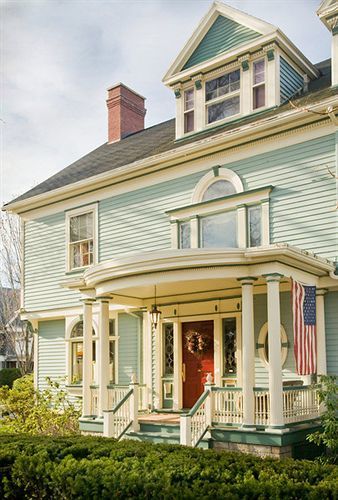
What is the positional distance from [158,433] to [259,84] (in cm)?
819

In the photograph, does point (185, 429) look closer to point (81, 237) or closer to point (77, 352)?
point (77, 352)

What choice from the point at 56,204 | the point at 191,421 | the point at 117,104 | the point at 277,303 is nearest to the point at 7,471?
the point at 191,421

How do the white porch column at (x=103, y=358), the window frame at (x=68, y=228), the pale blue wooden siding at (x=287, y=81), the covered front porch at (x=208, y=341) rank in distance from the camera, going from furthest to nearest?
the window frame at (x=68, y=228) → the pale blue wooden siding at (x=287, y=81) → the white porch column at (x=103, y=358) → the covered front porch at (x=208, y=341)

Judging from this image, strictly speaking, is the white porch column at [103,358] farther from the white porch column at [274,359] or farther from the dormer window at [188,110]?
the dormer window at [188,110]

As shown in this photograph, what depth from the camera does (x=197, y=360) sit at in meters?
13.8

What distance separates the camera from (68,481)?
6.82 metres

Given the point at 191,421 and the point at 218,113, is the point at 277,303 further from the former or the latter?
the point at 218,113

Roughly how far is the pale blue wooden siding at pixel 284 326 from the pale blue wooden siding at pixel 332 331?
2.68ft

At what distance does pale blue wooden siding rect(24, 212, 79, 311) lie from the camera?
57.5 ft

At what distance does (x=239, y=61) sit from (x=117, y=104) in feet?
24.9

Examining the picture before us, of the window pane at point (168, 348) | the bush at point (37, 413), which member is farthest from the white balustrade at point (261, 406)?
the bush at point (37, 413)

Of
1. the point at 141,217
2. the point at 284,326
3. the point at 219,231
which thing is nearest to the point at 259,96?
the point at 219,231

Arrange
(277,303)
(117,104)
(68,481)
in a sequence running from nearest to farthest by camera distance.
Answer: (68,481) < (277,303) < (117,104)

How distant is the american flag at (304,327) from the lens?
1048 centimetres
